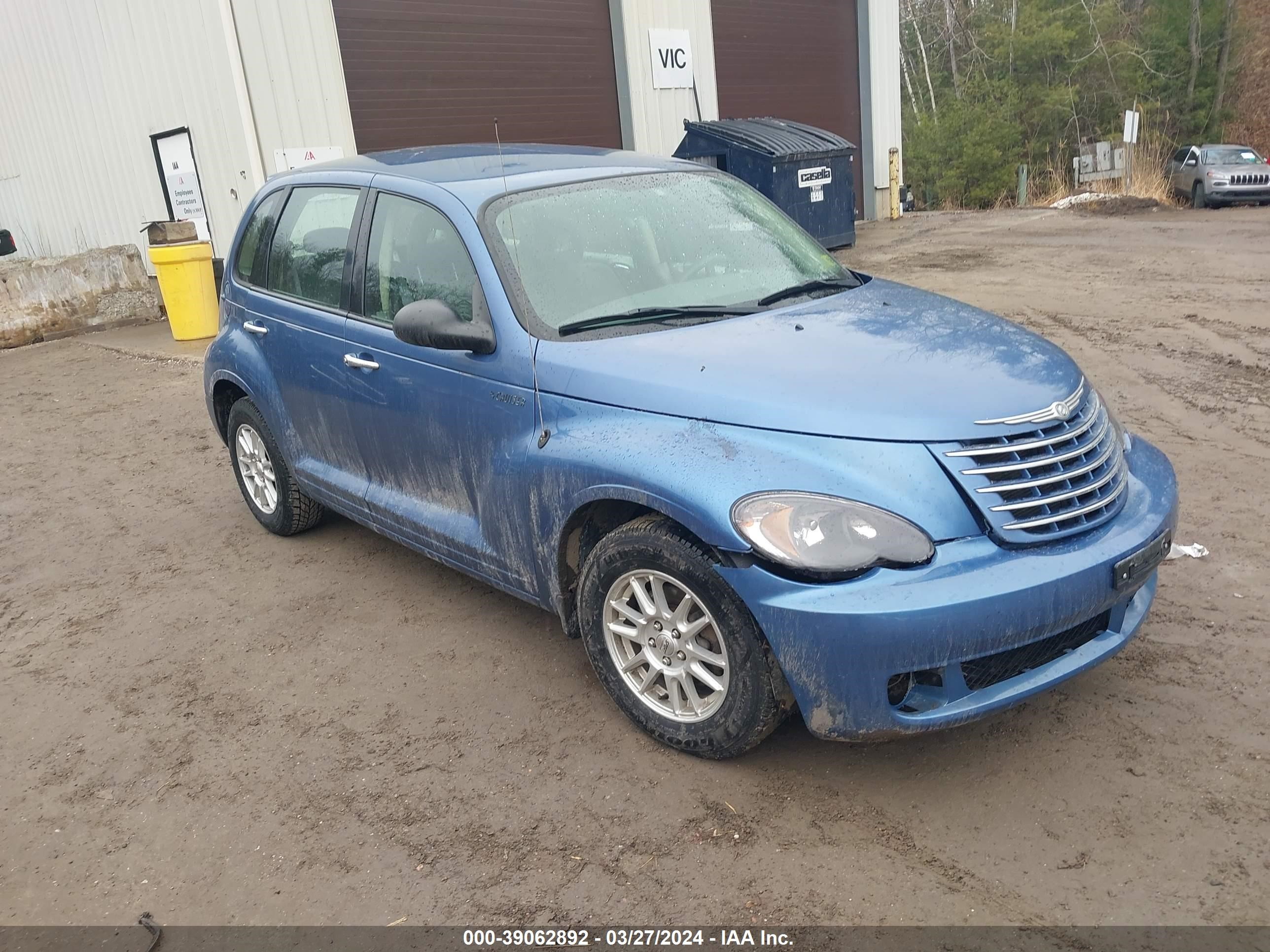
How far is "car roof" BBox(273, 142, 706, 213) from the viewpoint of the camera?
3.91m

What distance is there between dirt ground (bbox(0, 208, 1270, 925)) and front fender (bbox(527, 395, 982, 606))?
813mm

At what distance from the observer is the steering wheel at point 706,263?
12.6 ft

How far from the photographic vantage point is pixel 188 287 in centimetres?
1170

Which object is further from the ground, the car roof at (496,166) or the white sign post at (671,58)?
the white sign post at (671,58)

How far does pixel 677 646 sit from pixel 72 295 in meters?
12.5

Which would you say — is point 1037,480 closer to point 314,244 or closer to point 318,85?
point 314,244

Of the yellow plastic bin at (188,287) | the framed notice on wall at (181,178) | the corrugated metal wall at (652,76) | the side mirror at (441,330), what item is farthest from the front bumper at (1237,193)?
the side mirror at (441,330)

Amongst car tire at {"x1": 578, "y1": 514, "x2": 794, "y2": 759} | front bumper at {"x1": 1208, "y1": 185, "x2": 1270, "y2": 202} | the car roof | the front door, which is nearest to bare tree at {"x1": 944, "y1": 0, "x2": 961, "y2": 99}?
front bumper at {"x1": 1208, "y1": 185, "x2": 1270, "y2": 202}

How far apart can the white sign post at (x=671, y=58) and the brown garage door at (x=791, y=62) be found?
953 mm

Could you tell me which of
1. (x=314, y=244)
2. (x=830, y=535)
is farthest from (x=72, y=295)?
(x=830, y=535)

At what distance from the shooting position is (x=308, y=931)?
8.68 ft

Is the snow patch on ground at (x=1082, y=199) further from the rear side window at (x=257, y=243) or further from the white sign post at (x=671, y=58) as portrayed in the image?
the rear side window at (x=257, y=243)

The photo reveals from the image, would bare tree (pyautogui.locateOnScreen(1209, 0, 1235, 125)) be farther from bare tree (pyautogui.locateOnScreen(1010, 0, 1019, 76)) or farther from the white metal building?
the white metal building

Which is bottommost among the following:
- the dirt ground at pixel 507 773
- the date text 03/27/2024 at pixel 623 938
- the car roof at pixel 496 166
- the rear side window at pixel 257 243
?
the dirt ground at pixel 507 773
